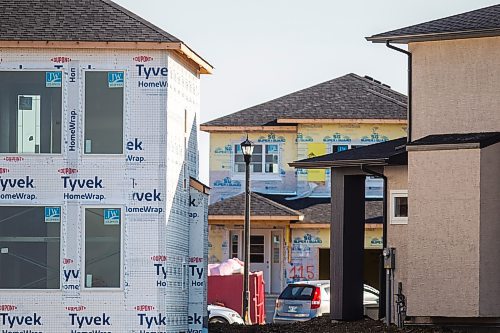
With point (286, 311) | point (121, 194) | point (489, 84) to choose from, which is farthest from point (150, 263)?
point (286, 311)

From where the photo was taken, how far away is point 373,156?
28609mm

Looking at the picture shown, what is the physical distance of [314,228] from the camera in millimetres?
48125

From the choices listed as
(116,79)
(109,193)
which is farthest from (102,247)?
(116,79)

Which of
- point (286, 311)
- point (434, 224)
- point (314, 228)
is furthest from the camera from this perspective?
point (314, 228)

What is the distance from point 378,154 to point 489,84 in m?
4.04

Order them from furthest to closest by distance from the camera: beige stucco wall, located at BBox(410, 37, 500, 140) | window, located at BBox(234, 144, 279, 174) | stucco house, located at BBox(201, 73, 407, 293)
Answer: window, located at BBox(234, 144, 279, 174), stucco house, located at BBox(201, 73, 407, 293), beige stucco wall, located at BBox(410, 37, 500, 140)

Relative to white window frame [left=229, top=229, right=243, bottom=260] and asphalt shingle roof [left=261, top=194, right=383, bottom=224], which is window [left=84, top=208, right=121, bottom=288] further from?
white window frame [left=229, top=229, right=243, bottom=260]

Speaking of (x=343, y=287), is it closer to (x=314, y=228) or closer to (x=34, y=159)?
(x=34, y=159)

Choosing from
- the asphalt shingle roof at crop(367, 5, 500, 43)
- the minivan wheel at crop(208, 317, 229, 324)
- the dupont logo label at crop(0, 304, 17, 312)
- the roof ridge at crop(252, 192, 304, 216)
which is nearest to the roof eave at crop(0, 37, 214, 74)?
the asphalt shingle roof at crop(367, 5, 500, 43)

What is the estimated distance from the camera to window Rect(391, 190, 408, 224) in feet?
91.1

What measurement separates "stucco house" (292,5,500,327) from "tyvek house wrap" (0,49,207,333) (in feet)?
14.7

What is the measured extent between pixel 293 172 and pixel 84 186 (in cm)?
2529

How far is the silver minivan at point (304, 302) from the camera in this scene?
1423 inches

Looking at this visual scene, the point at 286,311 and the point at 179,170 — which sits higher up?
the point at 179,170
